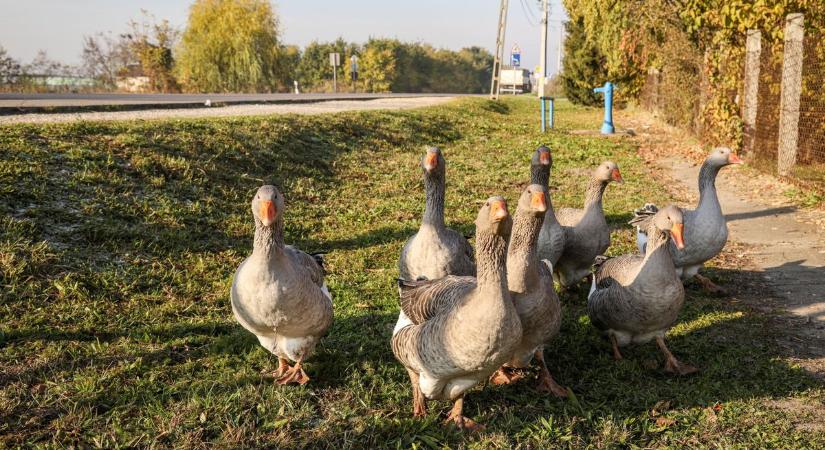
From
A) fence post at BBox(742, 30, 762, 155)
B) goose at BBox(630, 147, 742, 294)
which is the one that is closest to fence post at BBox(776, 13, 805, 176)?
fence post at BBox(742, 30, 762, 155)

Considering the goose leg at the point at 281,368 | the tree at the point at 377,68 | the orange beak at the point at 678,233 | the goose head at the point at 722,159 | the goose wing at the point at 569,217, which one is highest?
the tree at the point at 377,68

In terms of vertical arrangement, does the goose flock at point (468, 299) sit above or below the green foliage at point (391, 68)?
below

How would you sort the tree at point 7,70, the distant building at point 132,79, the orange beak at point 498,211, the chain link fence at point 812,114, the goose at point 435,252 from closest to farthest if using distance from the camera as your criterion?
the orange beak at point 498,211, the goose at point 435,252, the chain link fence at point 812,114, the tree at point 7,70, the distant building at point 132,79

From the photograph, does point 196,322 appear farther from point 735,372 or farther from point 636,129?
point 636,129

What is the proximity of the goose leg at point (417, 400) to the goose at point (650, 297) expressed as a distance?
5.49 feet

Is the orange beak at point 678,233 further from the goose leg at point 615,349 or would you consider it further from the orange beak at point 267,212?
the orange beak at point 267,212

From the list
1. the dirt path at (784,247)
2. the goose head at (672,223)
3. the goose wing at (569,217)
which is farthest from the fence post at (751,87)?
the goose head at (672,223)

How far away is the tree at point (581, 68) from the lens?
3403 cm

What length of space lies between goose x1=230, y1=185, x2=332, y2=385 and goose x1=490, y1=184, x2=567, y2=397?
1380mm

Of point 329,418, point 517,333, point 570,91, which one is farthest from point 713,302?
point 570,91

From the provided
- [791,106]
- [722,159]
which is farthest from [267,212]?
[791,106]

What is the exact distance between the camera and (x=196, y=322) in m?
5.00

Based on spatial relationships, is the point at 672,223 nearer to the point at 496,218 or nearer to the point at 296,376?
the point at 496,218

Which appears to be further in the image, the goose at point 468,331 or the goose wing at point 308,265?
the goose wing at point 308,265
